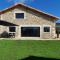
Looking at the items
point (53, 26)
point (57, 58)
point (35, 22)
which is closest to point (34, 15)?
point (35, 22)

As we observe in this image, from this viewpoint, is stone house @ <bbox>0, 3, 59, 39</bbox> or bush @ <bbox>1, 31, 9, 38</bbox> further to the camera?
bush @ <bbox>1, 31, 9, 38</bbox>

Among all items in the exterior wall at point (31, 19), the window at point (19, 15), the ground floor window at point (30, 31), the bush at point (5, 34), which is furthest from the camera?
the ground floor window at point (30, 31)

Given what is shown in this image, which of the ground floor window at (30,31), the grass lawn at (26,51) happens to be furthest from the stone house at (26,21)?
the grass lawn at (26,51)

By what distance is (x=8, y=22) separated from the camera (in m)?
38.1

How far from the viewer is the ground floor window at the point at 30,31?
3891cm

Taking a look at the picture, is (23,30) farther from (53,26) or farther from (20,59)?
(20,59)

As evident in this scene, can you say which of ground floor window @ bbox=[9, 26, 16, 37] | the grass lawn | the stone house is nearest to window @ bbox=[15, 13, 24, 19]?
the stone house

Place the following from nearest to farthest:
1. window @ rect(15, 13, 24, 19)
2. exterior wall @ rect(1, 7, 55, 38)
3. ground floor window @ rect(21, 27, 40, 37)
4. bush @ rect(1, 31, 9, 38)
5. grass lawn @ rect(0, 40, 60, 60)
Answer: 1. grass lawn @ rect(0, 40, 60, 60)
2. exterior wall @ rect(1, 7, 55, 38)
3. bush @ rect(1, 31, 9, 38)
4. window @ rect(15, 13, 24, 19)
5. ground floor window @ rect(21, 27, 40, 37)

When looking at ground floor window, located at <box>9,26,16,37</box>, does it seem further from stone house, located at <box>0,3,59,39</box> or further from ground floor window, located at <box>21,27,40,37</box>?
ground floor window, located at <box>21,27,40,37</box>

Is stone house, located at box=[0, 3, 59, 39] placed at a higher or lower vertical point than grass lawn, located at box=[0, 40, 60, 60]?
higher

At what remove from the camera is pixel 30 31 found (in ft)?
131

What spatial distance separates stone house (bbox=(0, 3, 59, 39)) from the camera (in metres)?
37.7

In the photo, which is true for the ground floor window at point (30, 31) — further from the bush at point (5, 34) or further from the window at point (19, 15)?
the bush at point (5, 34)

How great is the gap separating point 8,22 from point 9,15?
51.6 inches
